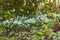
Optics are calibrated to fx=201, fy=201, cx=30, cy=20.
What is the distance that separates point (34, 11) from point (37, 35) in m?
1.96

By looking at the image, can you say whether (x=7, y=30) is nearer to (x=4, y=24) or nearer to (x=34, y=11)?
(x=4, y=24)

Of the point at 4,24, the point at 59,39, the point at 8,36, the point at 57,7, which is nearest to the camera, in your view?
the point at 59,39

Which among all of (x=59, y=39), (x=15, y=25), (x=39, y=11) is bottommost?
(x=59, y=39)

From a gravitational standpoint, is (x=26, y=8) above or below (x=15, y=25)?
above

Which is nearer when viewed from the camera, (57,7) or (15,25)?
(15,25)

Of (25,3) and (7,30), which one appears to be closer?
(7,30)

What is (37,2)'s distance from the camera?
22.8 ft

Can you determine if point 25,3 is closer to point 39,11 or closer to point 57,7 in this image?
point 39,11

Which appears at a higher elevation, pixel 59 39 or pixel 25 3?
pixel 25 3

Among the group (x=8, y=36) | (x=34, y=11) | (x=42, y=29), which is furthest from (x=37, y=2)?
(x=8, y=36)

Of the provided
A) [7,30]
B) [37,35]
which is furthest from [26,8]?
[37,35]

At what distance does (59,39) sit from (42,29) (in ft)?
3.41

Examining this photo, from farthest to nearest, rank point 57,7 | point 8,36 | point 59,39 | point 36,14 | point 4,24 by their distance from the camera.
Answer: point 57,7
point 36,14
point 4,24
point 8,36
point 59,39

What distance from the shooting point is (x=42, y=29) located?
229 inches
